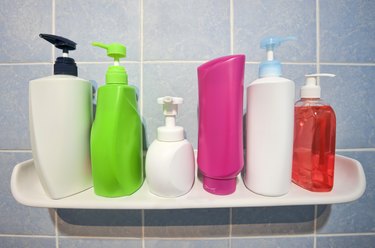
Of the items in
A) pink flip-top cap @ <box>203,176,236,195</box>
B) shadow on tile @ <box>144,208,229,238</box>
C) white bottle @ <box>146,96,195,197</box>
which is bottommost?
shadow on tile @ <box>144,208,229,238</box>

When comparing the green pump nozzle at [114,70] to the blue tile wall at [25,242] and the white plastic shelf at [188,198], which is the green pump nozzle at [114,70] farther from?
the blue tile wall at [25,242]

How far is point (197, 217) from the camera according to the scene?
361 millimetres

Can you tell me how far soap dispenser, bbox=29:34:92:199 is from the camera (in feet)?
0.82

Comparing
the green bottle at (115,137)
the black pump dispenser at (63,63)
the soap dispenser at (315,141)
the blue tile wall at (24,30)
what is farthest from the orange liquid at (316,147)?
Answer: the blue tile wall at (24,30)

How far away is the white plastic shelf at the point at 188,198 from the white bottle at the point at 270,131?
2cm

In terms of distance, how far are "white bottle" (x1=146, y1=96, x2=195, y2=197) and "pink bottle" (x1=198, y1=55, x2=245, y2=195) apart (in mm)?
27

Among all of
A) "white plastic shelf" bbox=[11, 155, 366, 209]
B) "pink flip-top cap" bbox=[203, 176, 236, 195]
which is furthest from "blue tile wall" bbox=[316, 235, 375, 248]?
"pink flip-top cap" bbox=[203, 176, 236, 195]

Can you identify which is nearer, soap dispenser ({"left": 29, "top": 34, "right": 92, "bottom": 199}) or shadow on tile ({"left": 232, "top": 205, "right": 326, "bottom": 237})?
soap dispenser ({"left": 29, "top": 34, "right": 92, "bottom": 199})

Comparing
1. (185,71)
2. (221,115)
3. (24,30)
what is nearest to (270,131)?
(221,115)

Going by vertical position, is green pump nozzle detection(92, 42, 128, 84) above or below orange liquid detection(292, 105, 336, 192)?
above

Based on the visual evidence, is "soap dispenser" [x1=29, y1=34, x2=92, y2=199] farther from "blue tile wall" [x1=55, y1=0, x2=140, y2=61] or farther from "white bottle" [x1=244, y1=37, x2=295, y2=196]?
"white bottle" [x1=244, y1=37, x2=295, y2=196]

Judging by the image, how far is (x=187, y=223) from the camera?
362 mm

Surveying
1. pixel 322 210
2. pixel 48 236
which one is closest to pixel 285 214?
pixel 322 210

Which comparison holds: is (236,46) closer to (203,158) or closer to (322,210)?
(203,158)
